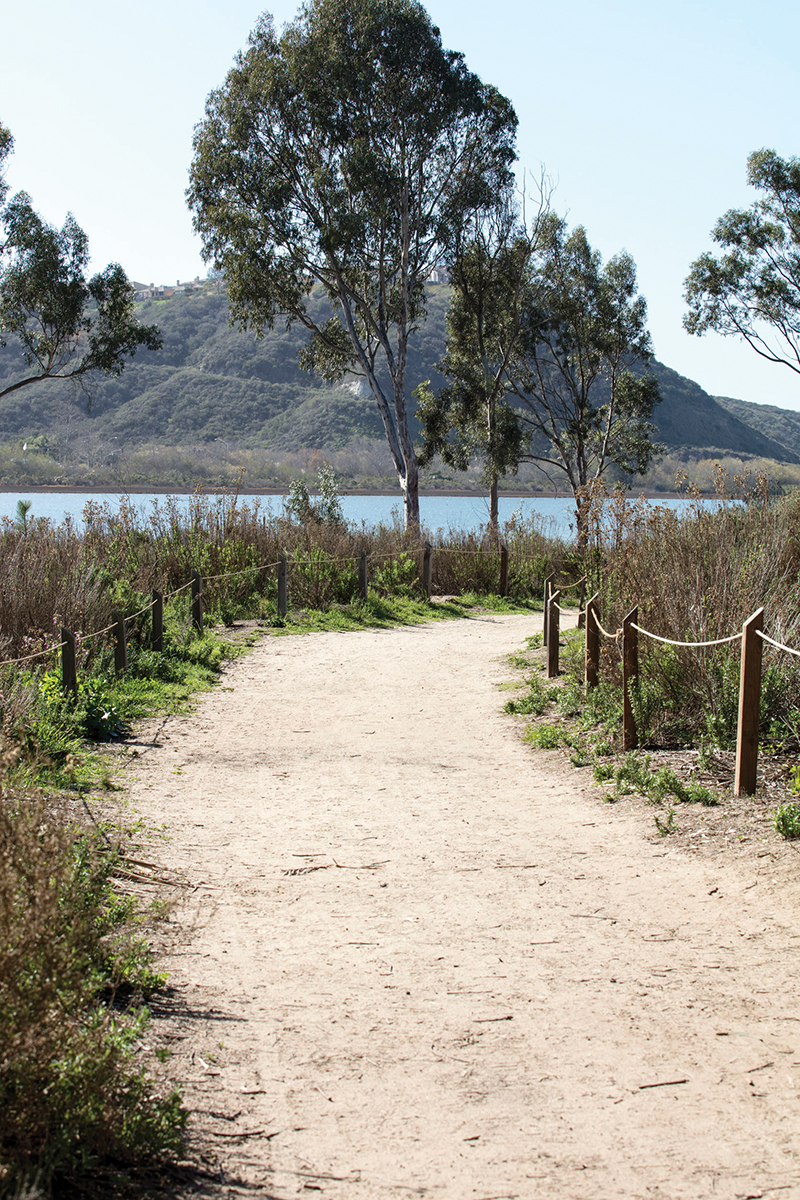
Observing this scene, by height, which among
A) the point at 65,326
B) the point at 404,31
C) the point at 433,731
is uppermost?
the point at 404,31

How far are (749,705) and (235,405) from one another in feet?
410

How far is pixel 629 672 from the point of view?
7.61 metres

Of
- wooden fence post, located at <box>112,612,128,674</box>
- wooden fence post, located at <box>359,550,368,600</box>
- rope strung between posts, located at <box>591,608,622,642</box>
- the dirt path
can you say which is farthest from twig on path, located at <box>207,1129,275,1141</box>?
wooden fence post, located at <box>359,550,368,600</box>

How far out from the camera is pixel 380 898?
5.05 metres

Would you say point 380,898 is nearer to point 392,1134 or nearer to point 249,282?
point 392,1134

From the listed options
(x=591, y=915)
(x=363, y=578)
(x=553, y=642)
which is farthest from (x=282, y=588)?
(x=591, y=915)

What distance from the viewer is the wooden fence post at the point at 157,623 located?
1139cm

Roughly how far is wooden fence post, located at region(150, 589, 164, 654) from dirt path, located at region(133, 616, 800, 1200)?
386 cm

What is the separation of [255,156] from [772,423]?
138829 millimetres

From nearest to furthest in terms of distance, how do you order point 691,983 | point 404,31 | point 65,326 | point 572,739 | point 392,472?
1. point 691,983
2. point 572,739
3. point 404,31
4. point 65,326
5. point 392,472

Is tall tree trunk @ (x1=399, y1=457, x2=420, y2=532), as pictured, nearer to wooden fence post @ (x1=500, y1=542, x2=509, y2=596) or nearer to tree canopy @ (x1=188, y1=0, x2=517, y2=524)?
tree canopy @ (x1=188, y1=0, x2=517, y2=524)

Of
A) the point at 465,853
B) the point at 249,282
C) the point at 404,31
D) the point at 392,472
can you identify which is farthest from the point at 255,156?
the point at 392,472

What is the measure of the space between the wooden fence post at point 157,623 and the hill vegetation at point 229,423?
85.7m

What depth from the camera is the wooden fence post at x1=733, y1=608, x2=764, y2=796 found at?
5875mm
